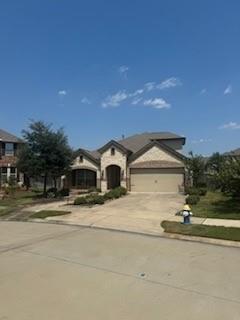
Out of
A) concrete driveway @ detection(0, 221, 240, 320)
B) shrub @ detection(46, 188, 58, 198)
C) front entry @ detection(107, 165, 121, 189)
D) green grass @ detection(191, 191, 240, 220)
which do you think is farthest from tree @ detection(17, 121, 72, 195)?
concrete driveway @ detection(0, 221, 240, 320)

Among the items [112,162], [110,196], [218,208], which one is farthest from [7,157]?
[218,208]

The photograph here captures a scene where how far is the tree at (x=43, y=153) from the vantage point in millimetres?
30141

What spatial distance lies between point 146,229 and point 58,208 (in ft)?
30.8

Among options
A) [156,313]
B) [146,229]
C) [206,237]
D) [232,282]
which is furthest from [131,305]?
[146,229]

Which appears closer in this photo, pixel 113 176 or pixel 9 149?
pixel 113 176

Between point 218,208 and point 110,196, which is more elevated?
point 110,196

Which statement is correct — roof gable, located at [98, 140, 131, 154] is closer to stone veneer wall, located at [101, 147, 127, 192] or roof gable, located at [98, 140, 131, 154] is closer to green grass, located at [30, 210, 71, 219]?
stone veneer wall, located at [101, 147, 127, 192]

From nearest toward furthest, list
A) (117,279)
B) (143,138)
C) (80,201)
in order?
(117,279), (80,201), (143,138)

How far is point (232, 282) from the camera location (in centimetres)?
852

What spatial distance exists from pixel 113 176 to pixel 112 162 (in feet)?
8.21

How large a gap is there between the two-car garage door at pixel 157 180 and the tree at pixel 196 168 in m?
0.98

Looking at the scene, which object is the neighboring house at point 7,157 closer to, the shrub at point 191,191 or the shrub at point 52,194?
the shrub at point 52,194

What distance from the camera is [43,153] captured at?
3039cm

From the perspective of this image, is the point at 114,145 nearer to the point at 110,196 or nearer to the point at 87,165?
the point at 87,165
